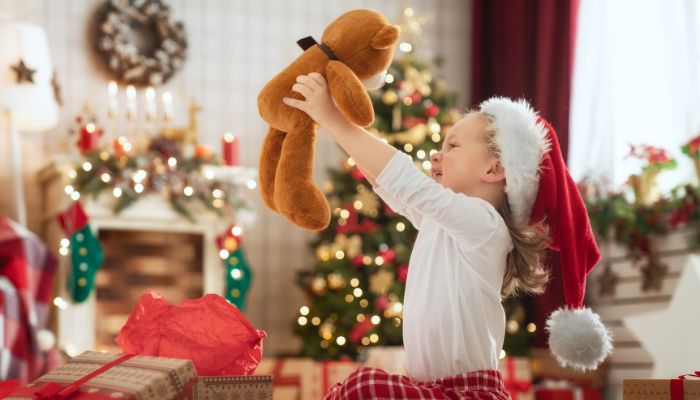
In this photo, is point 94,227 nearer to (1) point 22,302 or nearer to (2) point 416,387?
(1) point 22,302

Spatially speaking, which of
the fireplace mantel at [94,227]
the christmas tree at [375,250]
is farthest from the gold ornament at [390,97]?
the fireplace mantel at [94,227]

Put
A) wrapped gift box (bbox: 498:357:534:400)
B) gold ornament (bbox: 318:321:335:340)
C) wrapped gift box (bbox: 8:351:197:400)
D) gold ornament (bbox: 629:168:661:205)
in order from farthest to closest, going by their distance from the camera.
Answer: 1. gold ornament (bbox: 318:321:335:340)
2. wrapped gift box (bbox: 498:357:534:400)
3. gold ornament (bbox: 629:168:661:205)
4. wrapped gift box (bbox: 8:351:197:400)

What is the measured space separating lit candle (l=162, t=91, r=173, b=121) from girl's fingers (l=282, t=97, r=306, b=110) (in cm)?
310

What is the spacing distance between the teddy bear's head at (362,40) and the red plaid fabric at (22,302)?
2.34 metres

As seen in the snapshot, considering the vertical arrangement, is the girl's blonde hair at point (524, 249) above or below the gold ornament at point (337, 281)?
above

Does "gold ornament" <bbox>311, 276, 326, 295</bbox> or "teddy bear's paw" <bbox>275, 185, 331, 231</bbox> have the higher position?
"teddy bear's paw" <bbox>275, 185, 331, 231</bbox>

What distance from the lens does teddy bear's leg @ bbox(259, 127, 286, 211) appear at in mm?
1807

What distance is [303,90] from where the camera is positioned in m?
1.67

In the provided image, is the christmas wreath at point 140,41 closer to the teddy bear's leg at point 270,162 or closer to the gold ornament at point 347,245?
the gold ornament at point 347,245

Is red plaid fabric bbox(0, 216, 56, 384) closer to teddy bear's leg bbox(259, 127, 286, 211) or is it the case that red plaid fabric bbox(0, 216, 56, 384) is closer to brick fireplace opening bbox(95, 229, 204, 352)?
brick fireplace opening bbox(95, 229, 204, 352)

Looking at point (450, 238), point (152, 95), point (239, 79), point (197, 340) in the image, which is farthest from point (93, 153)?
point (450, 238)

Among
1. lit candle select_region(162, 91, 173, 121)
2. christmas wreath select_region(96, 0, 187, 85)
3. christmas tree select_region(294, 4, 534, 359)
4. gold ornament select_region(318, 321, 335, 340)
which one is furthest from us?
christmas wreath select_region(96, 0, 187, 85)

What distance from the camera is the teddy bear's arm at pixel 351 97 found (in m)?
1.62

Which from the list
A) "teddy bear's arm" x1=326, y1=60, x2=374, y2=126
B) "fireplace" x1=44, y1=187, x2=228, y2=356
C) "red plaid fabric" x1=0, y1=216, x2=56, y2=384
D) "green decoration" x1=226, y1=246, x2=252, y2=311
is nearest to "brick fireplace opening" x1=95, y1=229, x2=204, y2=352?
"fireplace" x1=44, y1=187, x2=228, y2=356
